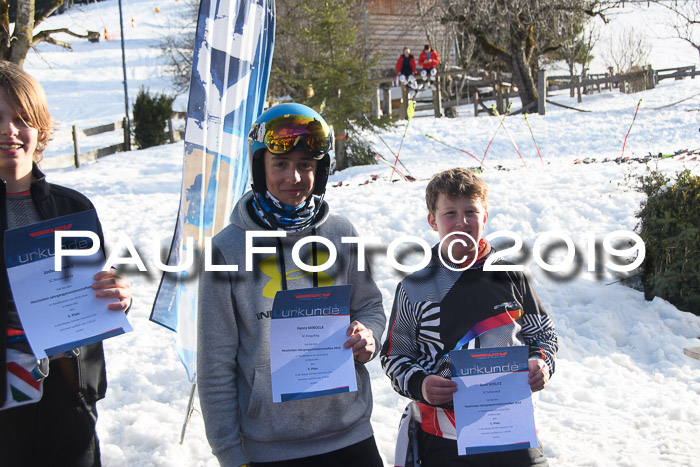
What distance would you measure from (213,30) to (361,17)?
84.3ft

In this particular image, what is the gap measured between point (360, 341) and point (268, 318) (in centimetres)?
32

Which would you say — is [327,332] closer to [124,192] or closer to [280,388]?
[280,388]

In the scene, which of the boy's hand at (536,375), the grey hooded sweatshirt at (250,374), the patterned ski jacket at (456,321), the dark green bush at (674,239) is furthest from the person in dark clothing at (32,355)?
the dark green bush at (674,239)

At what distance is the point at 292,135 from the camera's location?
89.2 inches

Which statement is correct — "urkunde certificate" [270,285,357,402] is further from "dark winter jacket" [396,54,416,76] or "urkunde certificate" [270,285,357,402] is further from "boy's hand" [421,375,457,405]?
"dark winter jacket" [396,54,416,76]

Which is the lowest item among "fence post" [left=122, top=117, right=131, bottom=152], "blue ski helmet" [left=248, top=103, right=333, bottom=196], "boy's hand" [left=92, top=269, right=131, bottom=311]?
"boy's hand" [left=92, top=269, right=131, bottom=311]

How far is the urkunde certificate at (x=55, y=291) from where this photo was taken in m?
2.06

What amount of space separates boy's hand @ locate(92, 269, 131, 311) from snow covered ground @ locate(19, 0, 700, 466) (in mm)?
1771

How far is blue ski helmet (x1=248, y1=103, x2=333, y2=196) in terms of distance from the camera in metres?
2.27

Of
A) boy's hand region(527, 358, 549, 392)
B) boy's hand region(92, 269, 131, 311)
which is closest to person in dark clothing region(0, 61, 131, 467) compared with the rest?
boy's hand region(92, 269, 131, 311)

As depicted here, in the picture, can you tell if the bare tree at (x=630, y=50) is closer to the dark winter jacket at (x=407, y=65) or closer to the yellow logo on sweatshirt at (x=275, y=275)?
the dark winter jacket at (x=407, y=65)

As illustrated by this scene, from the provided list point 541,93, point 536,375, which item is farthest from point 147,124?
point 536,375

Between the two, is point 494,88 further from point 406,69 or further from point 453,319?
point 453,319

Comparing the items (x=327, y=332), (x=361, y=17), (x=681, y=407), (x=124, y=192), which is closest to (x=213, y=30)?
(x=327, y=332)
